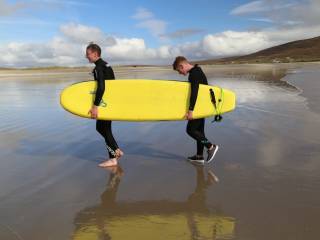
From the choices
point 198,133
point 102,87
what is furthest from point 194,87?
point 102,87

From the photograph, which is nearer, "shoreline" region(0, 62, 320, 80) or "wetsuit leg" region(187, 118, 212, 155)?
"wetsuit leg" region(187, 118, 212, 155)

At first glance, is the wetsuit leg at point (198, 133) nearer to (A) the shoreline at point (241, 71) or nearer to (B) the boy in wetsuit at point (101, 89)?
(B) the boy in wetsuit at point (101, 89)

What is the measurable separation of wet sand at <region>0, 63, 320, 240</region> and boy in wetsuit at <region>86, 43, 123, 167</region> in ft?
0.67

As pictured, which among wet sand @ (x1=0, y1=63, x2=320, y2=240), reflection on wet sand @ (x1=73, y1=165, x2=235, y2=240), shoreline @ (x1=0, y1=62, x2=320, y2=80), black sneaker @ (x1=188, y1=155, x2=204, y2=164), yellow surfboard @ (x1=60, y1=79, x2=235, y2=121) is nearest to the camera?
reflection on wet sand @ (x1=73, y1=165, x2=235, y2=240)

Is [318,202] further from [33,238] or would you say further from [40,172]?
[40,172]

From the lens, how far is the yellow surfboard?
646cm

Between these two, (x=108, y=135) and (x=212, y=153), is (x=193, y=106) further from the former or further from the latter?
(x=108, y=135)

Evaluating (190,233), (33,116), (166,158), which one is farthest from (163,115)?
(33,116)

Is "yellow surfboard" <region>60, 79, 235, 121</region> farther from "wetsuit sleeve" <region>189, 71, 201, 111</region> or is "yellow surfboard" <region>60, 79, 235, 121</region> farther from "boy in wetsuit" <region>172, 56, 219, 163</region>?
"wetsuit sleeve" <region>189, 71, 201, 111</region>

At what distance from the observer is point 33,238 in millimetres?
3699

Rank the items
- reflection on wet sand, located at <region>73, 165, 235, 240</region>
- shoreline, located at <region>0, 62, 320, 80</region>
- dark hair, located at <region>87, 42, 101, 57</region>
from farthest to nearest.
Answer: shoreline, located at <region>0, 62, 320, 80</region> < dark hair, located at <region>87, 42, 101, 57</region> < reflection on wet sand, located at <region>73, 165, 235, 240</region>

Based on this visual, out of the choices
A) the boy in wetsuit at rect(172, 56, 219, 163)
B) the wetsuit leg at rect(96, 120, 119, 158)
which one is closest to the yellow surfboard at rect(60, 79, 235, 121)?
the wetsuit leg at rect(96, 120, 119, 158)

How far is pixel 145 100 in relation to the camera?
6676 mm

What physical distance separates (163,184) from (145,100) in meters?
1.91
